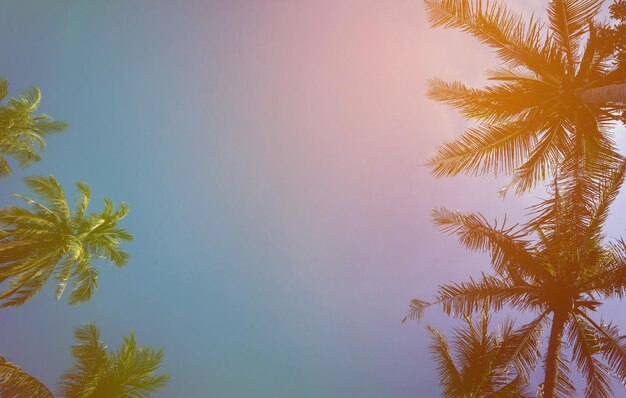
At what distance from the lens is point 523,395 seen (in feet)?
31.4

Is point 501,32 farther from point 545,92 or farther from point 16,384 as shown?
point 16,384

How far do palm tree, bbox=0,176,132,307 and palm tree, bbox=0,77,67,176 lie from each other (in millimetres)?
2797

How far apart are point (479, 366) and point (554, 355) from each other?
6.49 feet

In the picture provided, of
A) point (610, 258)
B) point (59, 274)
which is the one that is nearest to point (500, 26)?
point (610, 258)

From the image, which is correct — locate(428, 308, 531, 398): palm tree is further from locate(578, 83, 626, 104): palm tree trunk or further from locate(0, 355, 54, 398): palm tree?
locate(0, 355, 54, 398): palm tree

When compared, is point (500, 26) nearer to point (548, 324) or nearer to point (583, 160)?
point (583, 160)

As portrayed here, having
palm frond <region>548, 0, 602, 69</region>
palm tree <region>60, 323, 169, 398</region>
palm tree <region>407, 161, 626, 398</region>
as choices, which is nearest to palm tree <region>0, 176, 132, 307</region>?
palm tree <region>60, 323, 169, 398</region>

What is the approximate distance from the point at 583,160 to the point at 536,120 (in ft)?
4.42

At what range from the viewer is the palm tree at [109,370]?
10.3 meters

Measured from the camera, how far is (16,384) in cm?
920

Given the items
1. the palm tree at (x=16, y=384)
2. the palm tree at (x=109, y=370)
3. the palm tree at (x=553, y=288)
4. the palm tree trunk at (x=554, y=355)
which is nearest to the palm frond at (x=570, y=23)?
the palm tree at (x=553, y=288)

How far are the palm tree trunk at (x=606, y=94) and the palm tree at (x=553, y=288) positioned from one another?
1905mm

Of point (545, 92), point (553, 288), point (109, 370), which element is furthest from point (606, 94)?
point (109, 370)

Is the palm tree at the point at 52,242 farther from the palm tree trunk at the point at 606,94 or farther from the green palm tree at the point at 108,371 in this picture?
the palm tree trunk at the point at 606,94
